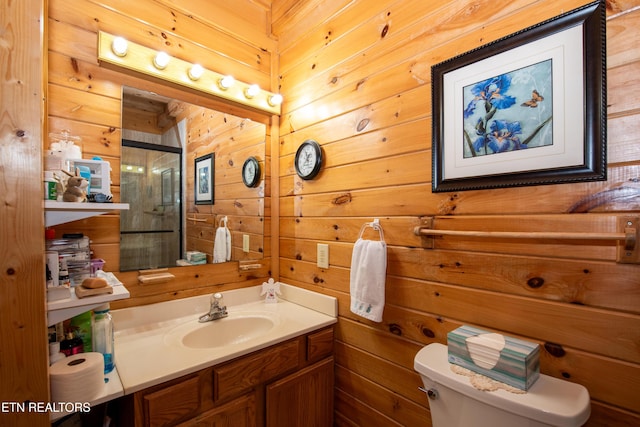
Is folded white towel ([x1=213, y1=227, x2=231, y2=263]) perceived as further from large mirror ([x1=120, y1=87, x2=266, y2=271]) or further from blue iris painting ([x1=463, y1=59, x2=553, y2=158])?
blue iris painting ([x1=463, y1=59, x2=553, y2=158])

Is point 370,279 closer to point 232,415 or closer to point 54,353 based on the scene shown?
point 232,415

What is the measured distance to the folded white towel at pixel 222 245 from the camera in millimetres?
1686

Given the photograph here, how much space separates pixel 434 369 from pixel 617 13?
3.78 ft

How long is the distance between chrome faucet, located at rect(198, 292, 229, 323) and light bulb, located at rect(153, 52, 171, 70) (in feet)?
3.86

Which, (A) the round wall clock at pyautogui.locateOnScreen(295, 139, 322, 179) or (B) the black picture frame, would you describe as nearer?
(A) the round wall clock at pyautogui.locateOnScreen(295, 139, 322, 179)

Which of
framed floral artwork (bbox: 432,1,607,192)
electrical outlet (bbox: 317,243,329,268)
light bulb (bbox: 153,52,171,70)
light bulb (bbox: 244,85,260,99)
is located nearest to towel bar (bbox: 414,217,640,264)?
framed floral artwork (bbox: 432,1,607,192)

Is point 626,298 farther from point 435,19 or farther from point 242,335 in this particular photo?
point 242,335

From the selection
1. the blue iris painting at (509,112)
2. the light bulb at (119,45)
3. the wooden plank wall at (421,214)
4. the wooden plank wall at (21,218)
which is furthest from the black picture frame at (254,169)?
the blue iris painting at (509,112)

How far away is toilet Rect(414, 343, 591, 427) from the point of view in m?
0.73

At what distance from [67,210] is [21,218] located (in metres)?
0.19

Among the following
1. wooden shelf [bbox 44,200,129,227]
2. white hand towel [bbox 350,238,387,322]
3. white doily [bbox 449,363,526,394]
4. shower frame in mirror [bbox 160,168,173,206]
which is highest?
shower frame in mirror [bbox 160,168,173,206]

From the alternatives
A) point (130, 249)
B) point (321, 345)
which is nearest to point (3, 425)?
point (130, 249)

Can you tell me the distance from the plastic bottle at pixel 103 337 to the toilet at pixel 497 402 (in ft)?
3.51

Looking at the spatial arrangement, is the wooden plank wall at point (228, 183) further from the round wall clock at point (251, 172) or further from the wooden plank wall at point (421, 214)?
the wooden plank wall at point (421, 214)
